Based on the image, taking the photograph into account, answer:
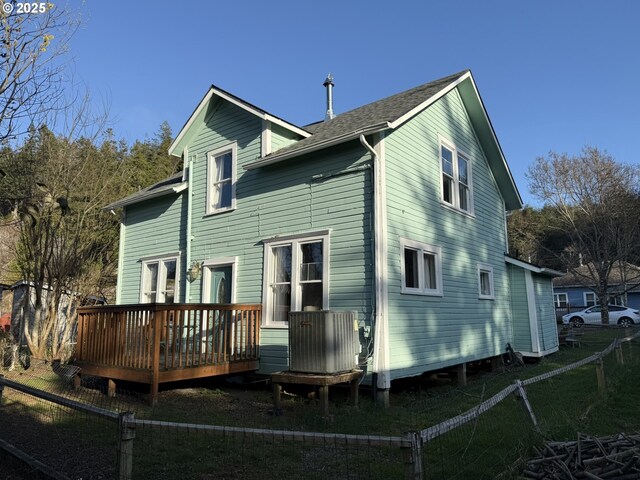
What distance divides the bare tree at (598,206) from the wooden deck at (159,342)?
28117mm

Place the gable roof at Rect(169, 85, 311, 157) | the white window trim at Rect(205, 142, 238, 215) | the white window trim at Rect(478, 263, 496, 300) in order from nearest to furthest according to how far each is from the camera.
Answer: the gable roof at Rect(169, 85, 311, 157) < the white window trim at Rect(205, 142, 238, 215) < the white window trim at Rect(478, 263, 496, 300)

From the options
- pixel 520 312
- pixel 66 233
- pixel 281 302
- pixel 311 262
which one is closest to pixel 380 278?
pixel 311 262

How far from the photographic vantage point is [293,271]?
9508 millimetres

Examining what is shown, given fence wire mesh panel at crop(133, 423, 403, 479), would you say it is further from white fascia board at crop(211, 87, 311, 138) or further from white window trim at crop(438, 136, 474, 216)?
white window trim at crop(438, 136, 474, 216)

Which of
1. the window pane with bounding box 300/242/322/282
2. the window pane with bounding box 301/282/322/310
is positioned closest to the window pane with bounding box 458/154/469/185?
the window pane with bounding box 300/242/322/282

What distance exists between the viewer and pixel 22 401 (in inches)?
289

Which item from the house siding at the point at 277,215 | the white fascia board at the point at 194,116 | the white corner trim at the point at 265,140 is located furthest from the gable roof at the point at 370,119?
the white fascia board at the point at 194,116

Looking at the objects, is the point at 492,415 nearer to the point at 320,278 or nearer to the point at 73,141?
the point at 320,278

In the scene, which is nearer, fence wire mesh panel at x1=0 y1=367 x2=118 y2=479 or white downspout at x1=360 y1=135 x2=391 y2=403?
fence wire mesh panel at x1=0 y1=367 x2=118 y2=479

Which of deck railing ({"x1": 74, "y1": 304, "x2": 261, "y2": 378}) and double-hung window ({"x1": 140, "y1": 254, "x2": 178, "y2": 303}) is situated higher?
double-hung window ({"x1": 140, "y1": 254, "x2": 178, "y2": 303})

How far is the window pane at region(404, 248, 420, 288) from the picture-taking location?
31.0 feet

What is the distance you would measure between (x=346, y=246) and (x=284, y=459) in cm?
461

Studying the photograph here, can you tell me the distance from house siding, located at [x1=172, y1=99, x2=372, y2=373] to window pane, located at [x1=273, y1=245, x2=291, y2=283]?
1.10 feet

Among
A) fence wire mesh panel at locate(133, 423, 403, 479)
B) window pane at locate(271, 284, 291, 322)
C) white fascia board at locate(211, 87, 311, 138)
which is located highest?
white fascia board at locate(211, 87, 311, 138)
